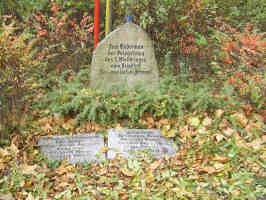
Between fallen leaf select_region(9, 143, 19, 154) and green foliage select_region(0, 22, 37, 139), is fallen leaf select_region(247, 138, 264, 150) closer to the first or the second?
fallen leaf select_region(9, 143, 19, 154)

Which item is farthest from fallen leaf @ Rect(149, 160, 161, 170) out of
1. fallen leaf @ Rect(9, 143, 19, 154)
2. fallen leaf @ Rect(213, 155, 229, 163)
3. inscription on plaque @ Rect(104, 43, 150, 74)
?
inscription on plaque @ Rect(104, 43, 150, 74)

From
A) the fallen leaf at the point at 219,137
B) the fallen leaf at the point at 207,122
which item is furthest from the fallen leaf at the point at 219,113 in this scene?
the fallen leaf at the point at 219,137

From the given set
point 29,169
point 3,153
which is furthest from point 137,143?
point 3,153

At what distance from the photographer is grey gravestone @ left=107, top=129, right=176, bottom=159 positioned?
3266mm

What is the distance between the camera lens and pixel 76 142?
3389mm

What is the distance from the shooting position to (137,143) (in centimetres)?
338

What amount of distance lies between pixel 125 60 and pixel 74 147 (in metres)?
1.49

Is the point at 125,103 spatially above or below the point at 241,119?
above

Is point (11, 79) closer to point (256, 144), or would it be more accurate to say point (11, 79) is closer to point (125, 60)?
point (125, 60)

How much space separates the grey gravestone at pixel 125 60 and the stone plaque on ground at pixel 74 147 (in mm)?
936

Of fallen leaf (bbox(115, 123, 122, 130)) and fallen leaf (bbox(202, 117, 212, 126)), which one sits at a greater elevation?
fallen leaf (bbox(202, 117, 212, 126))

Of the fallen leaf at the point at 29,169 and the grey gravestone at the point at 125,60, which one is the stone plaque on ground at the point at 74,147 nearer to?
the fallen leaf at the point at 29,169

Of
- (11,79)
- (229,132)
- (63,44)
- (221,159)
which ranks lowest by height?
(221,159)

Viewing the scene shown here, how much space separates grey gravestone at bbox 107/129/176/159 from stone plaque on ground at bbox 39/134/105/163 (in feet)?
0.45
